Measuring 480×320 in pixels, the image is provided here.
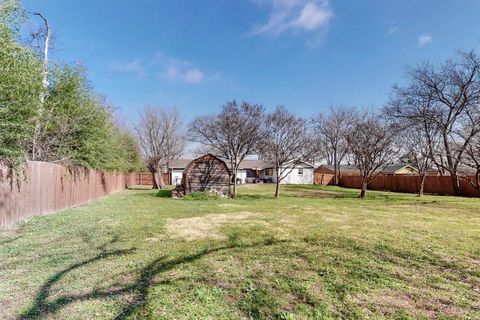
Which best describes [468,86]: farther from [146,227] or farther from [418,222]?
[146,227]

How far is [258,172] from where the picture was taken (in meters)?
46.3

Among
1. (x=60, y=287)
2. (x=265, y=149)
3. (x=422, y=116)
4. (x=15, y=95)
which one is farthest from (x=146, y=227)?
(x=422, y=116)

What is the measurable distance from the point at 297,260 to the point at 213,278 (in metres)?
1.45

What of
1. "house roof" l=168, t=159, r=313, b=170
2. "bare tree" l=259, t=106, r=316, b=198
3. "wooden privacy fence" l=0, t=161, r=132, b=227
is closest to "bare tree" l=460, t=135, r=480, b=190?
"bare tree" l=259, t=106, r=316, b=198

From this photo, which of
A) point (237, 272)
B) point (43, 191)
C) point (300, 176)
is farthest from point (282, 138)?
point (300, 176)

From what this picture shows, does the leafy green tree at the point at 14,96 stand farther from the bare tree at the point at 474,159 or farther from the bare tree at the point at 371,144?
the bare tree at the point at 371,144

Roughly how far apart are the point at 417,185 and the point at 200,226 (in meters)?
23.3

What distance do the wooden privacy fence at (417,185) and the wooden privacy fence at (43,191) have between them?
2463cm

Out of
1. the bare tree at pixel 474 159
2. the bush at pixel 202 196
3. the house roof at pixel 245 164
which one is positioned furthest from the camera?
the house roof at pixel 245 164

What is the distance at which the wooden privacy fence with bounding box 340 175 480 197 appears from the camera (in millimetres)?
20859

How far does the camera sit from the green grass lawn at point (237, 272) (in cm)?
283

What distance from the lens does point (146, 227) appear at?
679 centimetres

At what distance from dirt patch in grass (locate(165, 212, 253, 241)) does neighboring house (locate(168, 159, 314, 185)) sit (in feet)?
86.1

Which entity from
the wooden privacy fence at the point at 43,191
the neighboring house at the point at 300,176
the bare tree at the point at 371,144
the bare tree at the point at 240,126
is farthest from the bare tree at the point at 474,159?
the neighboring house at the point at 300,176
